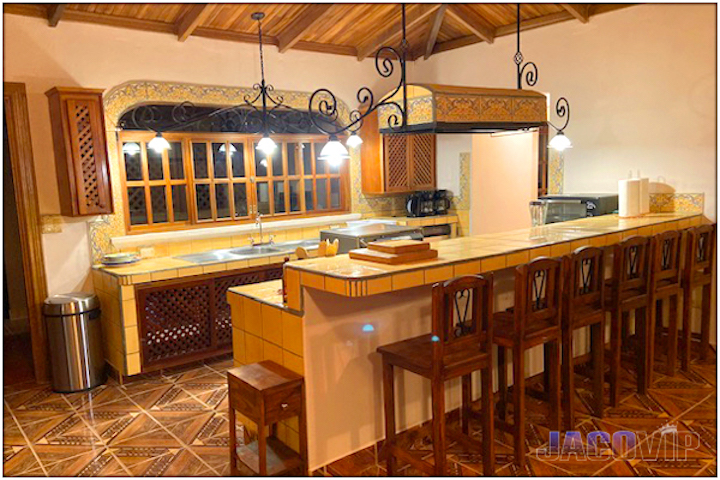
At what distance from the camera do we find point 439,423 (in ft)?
8.64

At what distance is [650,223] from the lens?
4180mm

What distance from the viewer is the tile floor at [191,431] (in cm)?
303

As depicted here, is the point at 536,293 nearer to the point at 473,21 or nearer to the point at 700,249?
the point at 700,249

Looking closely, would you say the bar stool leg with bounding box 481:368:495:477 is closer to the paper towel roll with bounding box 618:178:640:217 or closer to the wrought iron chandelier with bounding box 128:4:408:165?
the wrought iron chandelier with bounding box 128:4:408:165

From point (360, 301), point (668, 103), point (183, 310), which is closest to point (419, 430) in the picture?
point (360, 301)

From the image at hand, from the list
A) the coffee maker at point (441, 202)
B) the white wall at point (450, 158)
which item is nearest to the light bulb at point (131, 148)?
the coffee maker at point (441, 202)

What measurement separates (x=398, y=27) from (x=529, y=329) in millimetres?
3891

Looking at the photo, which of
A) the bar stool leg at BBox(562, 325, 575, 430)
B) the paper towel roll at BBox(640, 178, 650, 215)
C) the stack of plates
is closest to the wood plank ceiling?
the paper towel roll at BBox(640, 178, 650, 215)

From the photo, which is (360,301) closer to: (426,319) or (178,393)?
(426,319)

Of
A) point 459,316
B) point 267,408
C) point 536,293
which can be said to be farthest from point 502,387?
point 267,408

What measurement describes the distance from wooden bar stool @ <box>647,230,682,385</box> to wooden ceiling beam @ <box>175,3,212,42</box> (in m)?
3.81

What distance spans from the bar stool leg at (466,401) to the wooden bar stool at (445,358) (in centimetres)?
23

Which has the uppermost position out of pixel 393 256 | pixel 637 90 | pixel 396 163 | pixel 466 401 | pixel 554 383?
pixel 637 90

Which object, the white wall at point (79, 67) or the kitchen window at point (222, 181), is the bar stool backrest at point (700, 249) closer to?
the kitchen window at point (222, 181)
